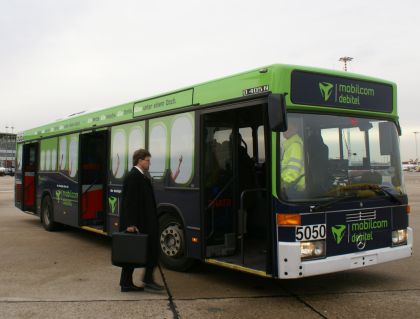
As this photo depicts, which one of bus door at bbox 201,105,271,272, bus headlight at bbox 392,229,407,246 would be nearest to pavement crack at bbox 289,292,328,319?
bus door at bbox 201,105,271,272

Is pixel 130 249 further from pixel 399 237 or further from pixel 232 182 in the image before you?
pixel 399 237

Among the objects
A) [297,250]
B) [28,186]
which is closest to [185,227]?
[297,250]

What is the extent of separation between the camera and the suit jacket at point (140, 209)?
237 inches

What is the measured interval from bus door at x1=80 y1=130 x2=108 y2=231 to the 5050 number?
5.36 meters

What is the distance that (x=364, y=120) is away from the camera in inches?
245

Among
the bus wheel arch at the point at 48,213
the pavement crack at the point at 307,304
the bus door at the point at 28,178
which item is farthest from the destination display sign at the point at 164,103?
the bus door at the point at 28,178

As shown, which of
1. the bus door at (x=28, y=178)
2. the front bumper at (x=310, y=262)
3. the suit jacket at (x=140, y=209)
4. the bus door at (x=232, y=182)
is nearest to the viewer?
the front bumper at (x=310, y=262)

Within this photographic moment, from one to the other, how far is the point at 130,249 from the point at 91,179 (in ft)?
15.3

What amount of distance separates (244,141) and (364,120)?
175 cm

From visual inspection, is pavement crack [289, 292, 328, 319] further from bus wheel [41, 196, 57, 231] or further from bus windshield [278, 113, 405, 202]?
bus wheel [41, 196, 57, 231]

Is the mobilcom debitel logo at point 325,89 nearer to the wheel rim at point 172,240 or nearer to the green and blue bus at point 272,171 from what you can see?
the green and blue bus at point 272,171

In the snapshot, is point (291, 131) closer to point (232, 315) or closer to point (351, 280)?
point (232, 315)

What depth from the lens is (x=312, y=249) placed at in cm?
539

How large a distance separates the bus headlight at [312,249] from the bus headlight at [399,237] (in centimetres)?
131
